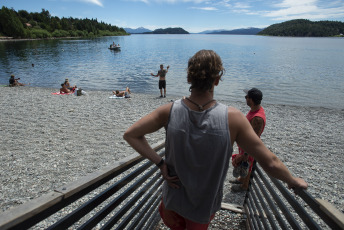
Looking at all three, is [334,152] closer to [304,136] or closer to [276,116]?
[304,136]

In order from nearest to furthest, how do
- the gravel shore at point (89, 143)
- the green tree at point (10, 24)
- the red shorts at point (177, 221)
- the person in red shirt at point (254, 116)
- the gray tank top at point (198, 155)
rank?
1. the gray tank top at point (198, 155)
2. the red shorts at point (177, 221)
3. the person in red shirt at point (254, 116)
4. the gravel shore at point (89, 143)
5. the green tree at point (10, 24)

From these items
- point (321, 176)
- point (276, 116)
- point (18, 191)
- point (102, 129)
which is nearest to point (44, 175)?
point (18, 191)

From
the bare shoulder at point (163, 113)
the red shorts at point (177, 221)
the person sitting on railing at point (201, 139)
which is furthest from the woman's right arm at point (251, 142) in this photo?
the red shorts at point (177, 221)

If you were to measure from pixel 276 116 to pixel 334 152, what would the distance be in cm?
489

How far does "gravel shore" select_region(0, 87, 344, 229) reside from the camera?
17.5 feet

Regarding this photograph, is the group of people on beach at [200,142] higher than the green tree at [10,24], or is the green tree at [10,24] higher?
the green tree at [10,24]

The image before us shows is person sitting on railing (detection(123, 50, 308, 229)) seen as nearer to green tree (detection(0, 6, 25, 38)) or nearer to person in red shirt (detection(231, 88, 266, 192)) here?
person in red shirt (detection(231, 88, 266, 192))

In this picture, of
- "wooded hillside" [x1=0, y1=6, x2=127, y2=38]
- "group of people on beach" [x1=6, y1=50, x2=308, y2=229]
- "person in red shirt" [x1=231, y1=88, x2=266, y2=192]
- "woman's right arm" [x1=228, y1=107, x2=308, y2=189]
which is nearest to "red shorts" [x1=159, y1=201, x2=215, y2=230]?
"group of people on beach" [x1=6, y1=50, x2=308, y2=229]

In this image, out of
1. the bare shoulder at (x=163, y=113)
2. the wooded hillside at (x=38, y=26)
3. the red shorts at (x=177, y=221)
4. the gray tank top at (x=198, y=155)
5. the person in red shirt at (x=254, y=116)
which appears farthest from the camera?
the wooded hillside at (x=38, y=26)

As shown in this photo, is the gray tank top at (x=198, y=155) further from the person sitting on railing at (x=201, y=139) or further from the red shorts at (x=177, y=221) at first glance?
the red shorts at (x=177, y=221)

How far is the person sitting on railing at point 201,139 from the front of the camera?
4.82 feet

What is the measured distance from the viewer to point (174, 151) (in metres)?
1.58

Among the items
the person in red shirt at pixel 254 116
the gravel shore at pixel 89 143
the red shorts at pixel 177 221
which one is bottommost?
the gravel shore at pixel 89 143

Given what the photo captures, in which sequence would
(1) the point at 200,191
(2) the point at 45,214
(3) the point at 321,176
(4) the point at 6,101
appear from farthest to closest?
1. (4) the point at 6,101
2. (3) the point at 321,176
3. (1) the point at 200,191
4. (2) the point at 45,214
